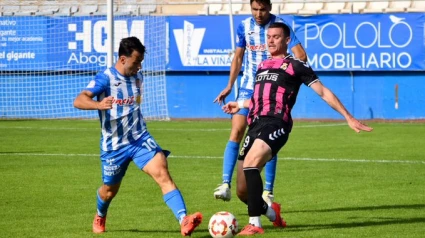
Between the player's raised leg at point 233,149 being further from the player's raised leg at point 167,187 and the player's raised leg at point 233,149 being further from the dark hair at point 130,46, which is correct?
the dark hair at point 130,46

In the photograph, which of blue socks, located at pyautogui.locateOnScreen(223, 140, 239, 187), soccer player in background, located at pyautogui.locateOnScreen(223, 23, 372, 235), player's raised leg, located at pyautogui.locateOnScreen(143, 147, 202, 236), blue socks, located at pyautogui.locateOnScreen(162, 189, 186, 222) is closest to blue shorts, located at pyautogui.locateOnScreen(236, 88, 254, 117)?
blue socks, located at pyautogui.locateOnScreen(223, 140, 239, 187)

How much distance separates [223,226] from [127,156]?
4.06 ft

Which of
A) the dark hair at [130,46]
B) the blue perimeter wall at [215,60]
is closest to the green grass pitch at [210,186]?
the dark hair at [130,46]

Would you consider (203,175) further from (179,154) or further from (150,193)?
(179,154)

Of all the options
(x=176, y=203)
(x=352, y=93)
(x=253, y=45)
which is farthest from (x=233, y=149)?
(x=352, y=93)

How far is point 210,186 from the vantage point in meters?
13.1

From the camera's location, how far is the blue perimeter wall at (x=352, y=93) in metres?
27.6

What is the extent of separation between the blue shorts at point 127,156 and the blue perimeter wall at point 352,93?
759 inches

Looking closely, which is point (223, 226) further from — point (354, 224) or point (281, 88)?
point (354, 224)

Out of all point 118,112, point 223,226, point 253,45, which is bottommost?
point 223,226

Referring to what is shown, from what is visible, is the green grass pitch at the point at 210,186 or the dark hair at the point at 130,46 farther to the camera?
the green grass pitch at the point at 210,186

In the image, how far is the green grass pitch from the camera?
9625 millimetres

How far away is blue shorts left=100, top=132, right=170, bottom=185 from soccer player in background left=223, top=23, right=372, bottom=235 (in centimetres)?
86

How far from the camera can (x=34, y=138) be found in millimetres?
21734
